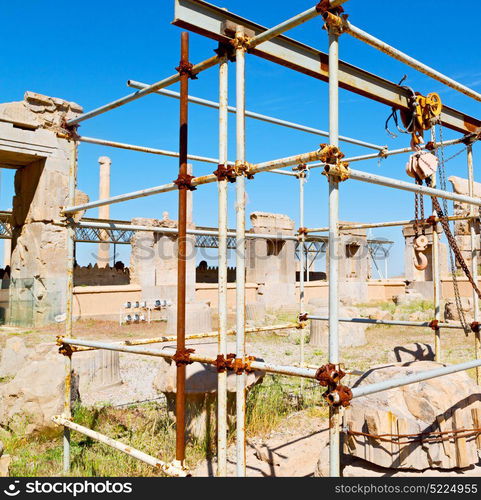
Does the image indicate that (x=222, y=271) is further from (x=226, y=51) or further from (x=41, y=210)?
(x=41, y=210)

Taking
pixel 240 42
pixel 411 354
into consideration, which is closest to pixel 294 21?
pixel 240 42

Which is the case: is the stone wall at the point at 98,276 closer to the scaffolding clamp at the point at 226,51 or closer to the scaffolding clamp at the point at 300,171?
the scaffolding clamp at the point at 300,171

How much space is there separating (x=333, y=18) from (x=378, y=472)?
110 inches

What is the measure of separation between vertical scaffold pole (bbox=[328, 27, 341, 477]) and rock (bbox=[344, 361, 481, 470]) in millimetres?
967

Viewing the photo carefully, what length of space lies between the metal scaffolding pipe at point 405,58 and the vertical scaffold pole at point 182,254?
1215mm

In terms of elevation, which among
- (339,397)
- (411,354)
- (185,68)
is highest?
(185,68)

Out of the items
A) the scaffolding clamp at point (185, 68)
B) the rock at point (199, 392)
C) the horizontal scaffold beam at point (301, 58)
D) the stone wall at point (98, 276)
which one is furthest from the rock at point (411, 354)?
→ the stone wall at point (98, 276)

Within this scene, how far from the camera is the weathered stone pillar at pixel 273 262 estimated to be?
21.1 metres

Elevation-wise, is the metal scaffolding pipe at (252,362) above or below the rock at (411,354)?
above

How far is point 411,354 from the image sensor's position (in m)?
5.68

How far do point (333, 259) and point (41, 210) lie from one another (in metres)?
12.2

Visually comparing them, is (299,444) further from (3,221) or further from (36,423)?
(3,221)

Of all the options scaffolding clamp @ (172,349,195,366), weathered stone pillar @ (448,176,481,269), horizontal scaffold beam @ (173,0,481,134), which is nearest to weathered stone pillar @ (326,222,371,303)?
weathered stone pillar @ (448,176,481,269)

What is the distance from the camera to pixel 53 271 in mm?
13258
